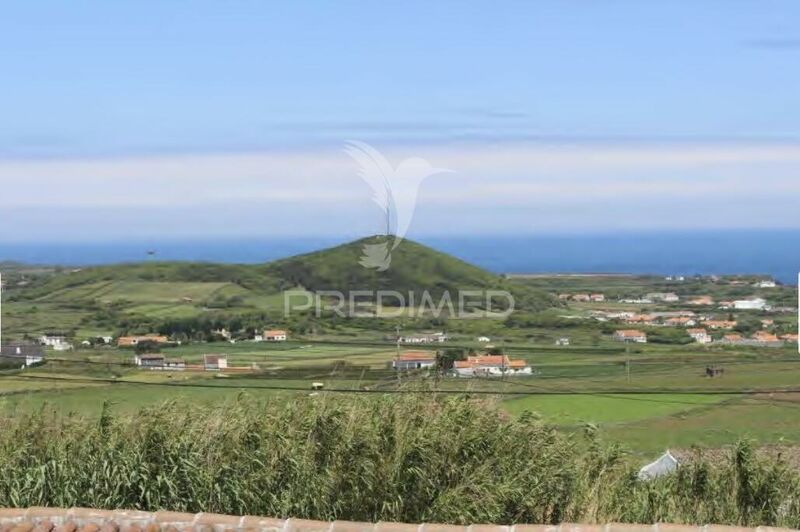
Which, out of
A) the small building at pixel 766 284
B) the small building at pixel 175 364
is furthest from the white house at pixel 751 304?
the small building at pixel 175 364

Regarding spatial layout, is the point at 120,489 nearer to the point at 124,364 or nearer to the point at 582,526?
the point at 582,526

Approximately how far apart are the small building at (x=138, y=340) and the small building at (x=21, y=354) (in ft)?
5.23

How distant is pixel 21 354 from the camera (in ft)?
47.7

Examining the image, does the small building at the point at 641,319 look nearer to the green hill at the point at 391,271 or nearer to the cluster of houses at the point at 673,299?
the cluster of houses at the point at 673,299

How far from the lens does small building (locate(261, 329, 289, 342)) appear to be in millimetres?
16625

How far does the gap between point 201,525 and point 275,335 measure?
1080 centimetres

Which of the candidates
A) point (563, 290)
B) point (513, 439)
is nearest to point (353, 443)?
point (513, 439)

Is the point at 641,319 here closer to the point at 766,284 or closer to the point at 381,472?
the point at 766,284

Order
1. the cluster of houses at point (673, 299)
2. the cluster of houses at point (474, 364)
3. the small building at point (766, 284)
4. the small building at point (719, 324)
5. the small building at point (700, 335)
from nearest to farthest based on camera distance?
1. the cluster of houses at point (474, 364)
2. the small building at point (700, 335)
3. the small building at point (719, 324)
4. the cluster of houses at point (673, 299)
5. the small building at point (766, 284)

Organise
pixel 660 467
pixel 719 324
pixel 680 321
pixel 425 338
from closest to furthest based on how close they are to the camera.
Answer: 1. pixel 660 467
2. pixel 425 338
3. pixel 719 324
4. pixel 680 321

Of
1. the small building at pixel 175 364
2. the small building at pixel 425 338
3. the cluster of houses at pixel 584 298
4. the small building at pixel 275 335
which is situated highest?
the cluster of houses at pixel 584 298

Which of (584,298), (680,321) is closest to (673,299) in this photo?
(584,298)

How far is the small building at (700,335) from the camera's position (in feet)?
55.5

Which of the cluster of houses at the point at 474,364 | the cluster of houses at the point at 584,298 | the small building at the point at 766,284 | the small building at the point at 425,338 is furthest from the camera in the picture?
the small building at the point at 766,284
